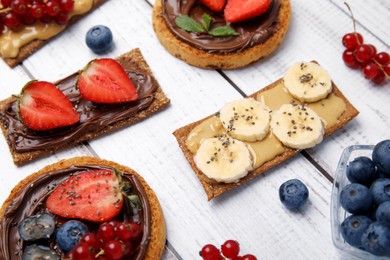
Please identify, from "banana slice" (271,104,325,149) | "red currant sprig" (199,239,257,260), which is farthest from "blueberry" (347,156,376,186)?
"red currant sprig" (199,239,257,260)

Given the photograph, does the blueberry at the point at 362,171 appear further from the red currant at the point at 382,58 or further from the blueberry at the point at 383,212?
the red currant at the point at 382,58

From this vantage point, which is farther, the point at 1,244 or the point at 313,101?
the point at 313,101

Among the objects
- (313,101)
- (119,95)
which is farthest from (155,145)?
(313,101)

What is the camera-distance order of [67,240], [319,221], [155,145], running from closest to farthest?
[67,240] → [319,221] → [155,145]

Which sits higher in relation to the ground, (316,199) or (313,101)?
(313,101)

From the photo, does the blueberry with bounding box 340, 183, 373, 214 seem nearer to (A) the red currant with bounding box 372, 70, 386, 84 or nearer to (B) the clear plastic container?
(B) the clear plastic container

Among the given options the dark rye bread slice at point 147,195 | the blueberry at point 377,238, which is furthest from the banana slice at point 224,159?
the blueberry at point 377,238

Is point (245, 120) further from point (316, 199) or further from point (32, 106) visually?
point (32, 106)
